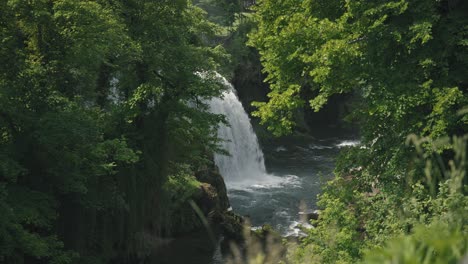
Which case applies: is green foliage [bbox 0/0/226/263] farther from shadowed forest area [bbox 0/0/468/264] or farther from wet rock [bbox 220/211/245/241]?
wet rock [bbox 220/211/245/241]

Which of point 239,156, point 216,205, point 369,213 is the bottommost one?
point 369,213

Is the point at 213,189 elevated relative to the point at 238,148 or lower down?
lower down

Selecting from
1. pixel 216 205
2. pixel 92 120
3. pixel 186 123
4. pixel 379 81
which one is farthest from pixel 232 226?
pixel 379 81

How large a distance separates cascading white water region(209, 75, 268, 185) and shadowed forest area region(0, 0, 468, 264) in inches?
349

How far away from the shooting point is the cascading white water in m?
32.5

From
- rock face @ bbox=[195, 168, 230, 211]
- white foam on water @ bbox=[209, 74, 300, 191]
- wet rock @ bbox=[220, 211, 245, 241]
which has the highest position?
white foam on water @ bbox=[209, 74, 300, 191]

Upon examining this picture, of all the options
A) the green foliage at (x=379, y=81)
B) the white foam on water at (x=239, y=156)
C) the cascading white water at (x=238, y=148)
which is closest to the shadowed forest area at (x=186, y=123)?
the green foliage at (x=379, y=81)

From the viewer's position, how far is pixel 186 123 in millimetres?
17859

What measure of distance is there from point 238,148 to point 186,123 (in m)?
16.1

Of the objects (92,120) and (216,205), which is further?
(216,205)

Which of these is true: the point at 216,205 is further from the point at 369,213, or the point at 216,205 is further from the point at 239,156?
the point at 369,213

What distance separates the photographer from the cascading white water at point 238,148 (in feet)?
107

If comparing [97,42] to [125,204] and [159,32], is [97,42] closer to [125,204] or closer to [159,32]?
[159,32]

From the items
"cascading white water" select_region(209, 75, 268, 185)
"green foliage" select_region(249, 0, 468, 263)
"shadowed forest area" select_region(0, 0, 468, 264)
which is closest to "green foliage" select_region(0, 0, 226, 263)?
"shadowed forest area" select_region(0, 0, 468, 264)
